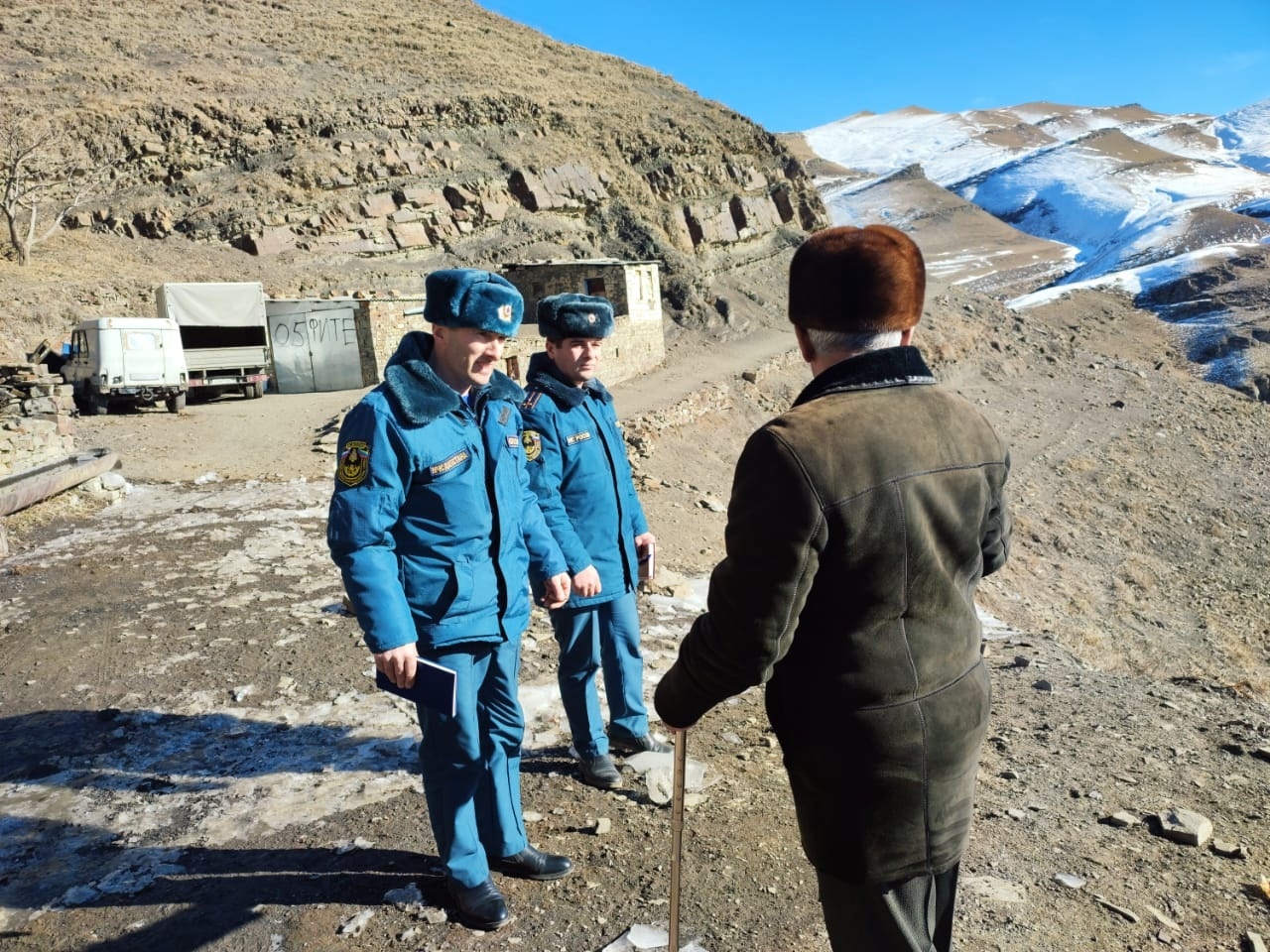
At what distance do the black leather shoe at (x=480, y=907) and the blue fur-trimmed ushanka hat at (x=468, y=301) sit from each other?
1.77m

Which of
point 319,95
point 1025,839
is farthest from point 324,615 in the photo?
point 319,95

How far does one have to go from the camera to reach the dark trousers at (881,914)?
1854 millimetres

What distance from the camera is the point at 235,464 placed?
1107cm

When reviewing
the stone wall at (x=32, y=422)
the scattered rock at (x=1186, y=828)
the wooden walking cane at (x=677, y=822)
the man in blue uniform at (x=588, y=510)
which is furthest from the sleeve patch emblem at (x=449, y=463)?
the stone wall at (x=32, y=422)

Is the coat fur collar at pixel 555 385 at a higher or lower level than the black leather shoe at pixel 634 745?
higher

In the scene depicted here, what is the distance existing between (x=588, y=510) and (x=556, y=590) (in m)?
0.76

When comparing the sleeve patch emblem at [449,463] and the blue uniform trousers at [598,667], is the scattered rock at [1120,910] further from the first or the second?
the sleeve patch emblem at [449,463]

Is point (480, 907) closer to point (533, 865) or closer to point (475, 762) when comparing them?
point (533, 865)

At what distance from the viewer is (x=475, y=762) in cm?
278

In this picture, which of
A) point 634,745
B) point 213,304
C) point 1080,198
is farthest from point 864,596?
point 1080,198

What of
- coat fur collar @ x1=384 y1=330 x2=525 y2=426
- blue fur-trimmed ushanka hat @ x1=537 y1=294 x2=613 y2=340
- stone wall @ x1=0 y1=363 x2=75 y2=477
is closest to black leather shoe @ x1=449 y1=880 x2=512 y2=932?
coat fur collar @ x1=384 y1=330 x2=525 y2=426

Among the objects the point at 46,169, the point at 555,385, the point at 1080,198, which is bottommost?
the point at 555,385

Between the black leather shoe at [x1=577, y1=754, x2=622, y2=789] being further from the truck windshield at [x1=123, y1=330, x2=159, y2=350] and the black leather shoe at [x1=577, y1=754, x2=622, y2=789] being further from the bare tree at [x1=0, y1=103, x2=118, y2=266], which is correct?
the bare tree at [x1=0, y1=103, x2=118, y2=266]

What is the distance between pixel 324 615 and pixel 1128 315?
38.3 meters
